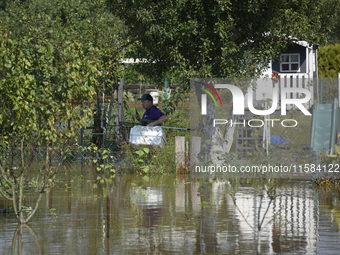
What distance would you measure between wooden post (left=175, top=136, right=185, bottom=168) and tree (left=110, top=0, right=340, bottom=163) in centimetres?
86

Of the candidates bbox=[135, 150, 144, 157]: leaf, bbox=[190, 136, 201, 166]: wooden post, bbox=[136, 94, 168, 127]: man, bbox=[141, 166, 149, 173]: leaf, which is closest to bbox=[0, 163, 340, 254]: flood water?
bbox=[141, 166, 149, 173]: leaf

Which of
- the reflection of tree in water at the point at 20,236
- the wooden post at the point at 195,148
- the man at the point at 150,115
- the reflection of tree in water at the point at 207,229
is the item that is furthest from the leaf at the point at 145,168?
the reflection of tree in water at the point at 20,236

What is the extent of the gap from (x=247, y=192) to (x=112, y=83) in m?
5.92

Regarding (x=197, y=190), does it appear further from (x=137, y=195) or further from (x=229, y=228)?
(x=229, y=228)

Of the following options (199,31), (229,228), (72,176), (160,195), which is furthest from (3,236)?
(199,31)

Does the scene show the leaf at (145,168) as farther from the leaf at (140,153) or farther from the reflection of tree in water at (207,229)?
the reflection of tree in water at (207,229)

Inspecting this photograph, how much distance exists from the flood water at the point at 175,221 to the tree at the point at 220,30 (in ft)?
9.22

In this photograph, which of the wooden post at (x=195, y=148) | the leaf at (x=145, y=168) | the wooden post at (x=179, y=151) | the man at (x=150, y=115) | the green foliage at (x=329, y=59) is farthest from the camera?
the green foliage at (x=329, y=59)

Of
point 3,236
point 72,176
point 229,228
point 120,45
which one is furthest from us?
point 120,45

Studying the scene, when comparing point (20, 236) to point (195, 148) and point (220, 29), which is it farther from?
point (195, 148)

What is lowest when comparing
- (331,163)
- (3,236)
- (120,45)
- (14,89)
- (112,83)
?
(3,236)

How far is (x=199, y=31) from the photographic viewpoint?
11.2m

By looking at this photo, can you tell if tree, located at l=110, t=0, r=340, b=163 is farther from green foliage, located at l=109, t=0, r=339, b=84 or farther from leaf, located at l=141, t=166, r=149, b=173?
leaf, located at l=141, t=166, r=149, b=173

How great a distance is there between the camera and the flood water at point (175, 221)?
562cm
